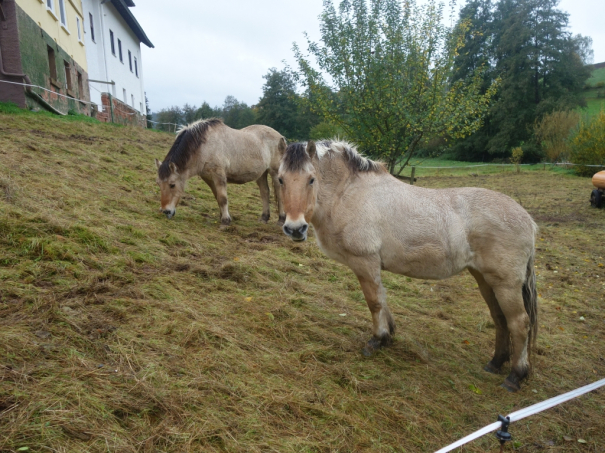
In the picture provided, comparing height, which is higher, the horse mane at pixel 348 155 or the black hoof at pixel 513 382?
the horse mane at pixel 348 155

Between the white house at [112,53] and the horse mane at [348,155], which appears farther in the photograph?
the white house at [112,53]

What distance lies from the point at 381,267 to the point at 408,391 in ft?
3.97

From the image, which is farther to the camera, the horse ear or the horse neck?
the horse neck

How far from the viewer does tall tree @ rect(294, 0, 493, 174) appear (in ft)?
47.9

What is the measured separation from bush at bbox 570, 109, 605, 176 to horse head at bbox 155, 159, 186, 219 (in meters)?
23.9

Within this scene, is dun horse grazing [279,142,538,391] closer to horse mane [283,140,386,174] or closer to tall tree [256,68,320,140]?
horse mane [283,140,386,174]

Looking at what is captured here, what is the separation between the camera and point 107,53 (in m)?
26.2

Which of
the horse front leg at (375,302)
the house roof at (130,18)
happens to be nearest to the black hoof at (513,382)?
the horse front leg at (375,302)

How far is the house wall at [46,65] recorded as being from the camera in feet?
44.7

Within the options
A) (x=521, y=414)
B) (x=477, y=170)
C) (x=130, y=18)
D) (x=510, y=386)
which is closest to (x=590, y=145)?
(x=477, y=170)

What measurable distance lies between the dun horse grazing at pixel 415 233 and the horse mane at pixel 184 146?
4458 mm

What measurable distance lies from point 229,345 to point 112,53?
30402mm

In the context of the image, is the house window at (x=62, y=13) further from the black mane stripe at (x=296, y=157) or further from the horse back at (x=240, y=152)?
the black mane stripe at (x=296, y=157)

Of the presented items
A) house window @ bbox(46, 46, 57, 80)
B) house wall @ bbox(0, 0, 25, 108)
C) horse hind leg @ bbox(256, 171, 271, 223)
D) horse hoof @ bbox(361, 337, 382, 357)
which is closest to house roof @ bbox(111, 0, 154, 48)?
house window @ bbox(46, 46, 57, 80)
